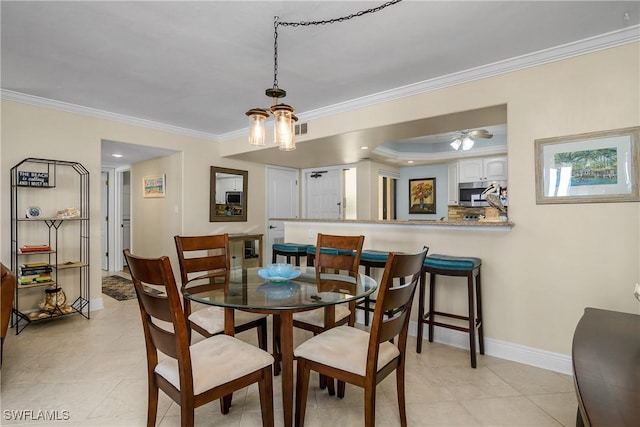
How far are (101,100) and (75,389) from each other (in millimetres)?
2806

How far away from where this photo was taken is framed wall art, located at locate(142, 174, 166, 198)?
4.98 meters

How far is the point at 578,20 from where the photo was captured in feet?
6.61

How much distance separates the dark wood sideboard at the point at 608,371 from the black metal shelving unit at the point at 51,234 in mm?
4149

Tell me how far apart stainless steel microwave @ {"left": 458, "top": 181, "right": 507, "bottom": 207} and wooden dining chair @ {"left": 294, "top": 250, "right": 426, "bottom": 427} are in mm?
4771

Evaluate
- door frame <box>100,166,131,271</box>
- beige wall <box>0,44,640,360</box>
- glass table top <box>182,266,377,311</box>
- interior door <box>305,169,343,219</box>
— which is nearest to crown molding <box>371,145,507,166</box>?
interior door <box>305,169,343,219</box>

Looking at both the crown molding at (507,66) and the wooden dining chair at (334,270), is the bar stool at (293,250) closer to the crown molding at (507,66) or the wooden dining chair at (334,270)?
the wooden dining chair at (334,270)

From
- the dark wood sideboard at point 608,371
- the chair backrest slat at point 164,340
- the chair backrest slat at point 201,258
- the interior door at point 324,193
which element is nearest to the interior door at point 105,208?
the interior door at point 324,193

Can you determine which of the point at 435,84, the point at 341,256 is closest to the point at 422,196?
the point at 435,84

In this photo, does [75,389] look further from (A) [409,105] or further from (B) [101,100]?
(A) [409,105]

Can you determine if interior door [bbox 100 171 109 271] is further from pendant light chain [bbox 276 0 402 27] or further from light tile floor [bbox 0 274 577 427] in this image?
pendant light chain [bbox 276 0 402 27]

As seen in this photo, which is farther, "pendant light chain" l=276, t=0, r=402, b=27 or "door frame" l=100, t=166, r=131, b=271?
"door frame" l=100, t=166, r=131, b=271

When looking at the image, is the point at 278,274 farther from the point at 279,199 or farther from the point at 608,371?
the point at 279,199

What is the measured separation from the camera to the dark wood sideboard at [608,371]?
2.71 ft

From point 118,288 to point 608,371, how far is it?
5.52 m
